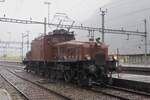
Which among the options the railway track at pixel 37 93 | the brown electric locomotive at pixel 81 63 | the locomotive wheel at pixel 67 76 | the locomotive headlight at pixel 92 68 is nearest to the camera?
the railway track at pixel 37 93

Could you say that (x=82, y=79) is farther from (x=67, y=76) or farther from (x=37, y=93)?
(x=37, y=93)

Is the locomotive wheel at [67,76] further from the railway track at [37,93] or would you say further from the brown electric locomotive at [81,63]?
the railway track at [37,93]

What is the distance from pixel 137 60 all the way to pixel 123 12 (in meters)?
89.9

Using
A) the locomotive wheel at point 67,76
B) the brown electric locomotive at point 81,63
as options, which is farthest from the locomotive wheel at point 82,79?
the locomotive wheel at point 67,76

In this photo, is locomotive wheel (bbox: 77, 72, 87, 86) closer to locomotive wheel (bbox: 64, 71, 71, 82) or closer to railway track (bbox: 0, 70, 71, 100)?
locomotive wheel (bbox: 64, 71, 71, 82)

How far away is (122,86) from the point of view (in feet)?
62.2

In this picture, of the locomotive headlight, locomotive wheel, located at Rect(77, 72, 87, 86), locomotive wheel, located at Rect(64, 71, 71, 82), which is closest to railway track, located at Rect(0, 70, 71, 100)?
locomotive wheel, located at Rect(64, 71, 71, 82)

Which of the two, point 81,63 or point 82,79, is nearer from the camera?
point 82,79

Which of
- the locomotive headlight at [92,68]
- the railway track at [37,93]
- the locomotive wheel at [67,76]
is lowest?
the railway track at [37,93]

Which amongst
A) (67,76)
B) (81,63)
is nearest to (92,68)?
(81,63)

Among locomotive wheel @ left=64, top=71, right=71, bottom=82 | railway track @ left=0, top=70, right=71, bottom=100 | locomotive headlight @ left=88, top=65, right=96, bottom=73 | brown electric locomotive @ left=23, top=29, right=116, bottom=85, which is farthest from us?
locomotive wheel @ left=64, top=71, right=71, bottom=82

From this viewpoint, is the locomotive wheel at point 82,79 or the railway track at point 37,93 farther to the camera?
the locomotive wheel at point 82,79

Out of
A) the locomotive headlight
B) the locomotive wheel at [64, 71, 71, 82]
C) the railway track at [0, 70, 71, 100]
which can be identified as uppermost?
the locomotive headlight

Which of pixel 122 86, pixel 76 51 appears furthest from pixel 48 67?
pixel 122 86
